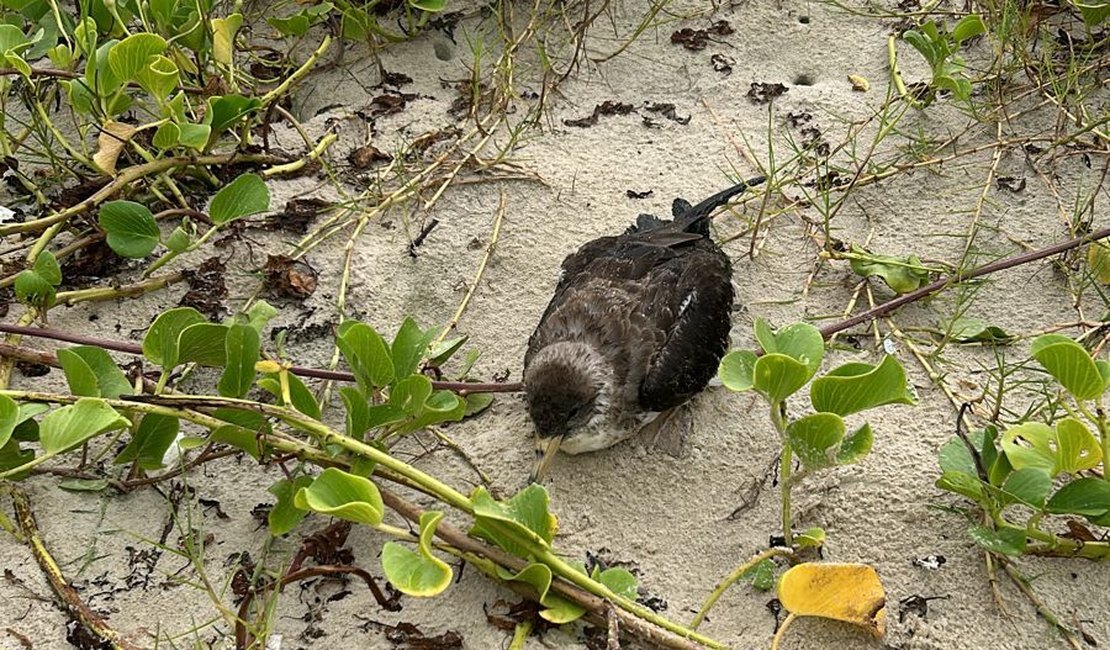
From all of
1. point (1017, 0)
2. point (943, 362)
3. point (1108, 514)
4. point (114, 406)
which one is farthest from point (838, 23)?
point (114, 406)

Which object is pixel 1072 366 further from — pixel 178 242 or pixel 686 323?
pixel 178 242

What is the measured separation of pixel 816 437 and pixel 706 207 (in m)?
1.52

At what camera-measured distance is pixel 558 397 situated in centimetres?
298

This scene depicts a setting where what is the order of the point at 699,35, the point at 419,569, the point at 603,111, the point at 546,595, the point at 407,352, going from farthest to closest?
the point at 699,35 → the point at 603,111 → the point at 407,352 → the point at 546,595 → the point at 419,569

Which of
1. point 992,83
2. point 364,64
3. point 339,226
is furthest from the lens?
point 364,64

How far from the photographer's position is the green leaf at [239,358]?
2639mm

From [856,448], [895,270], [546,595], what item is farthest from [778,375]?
[895,270]

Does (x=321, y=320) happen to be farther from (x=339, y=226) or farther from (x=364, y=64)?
(x=364, y=64)

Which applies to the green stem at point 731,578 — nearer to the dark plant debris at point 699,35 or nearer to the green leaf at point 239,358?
the green leaf at point 239,358

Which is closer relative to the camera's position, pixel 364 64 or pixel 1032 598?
pixel 1032 598

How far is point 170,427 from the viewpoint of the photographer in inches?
106

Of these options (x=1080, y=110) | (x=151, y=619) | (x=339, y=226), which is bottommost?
(x=151, y=619)

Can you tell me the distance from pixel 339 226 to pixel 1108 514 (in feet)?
8.46

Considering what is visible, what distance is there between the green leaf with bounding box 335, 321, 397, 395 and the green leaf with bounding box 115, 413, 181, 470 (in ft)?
1.56
